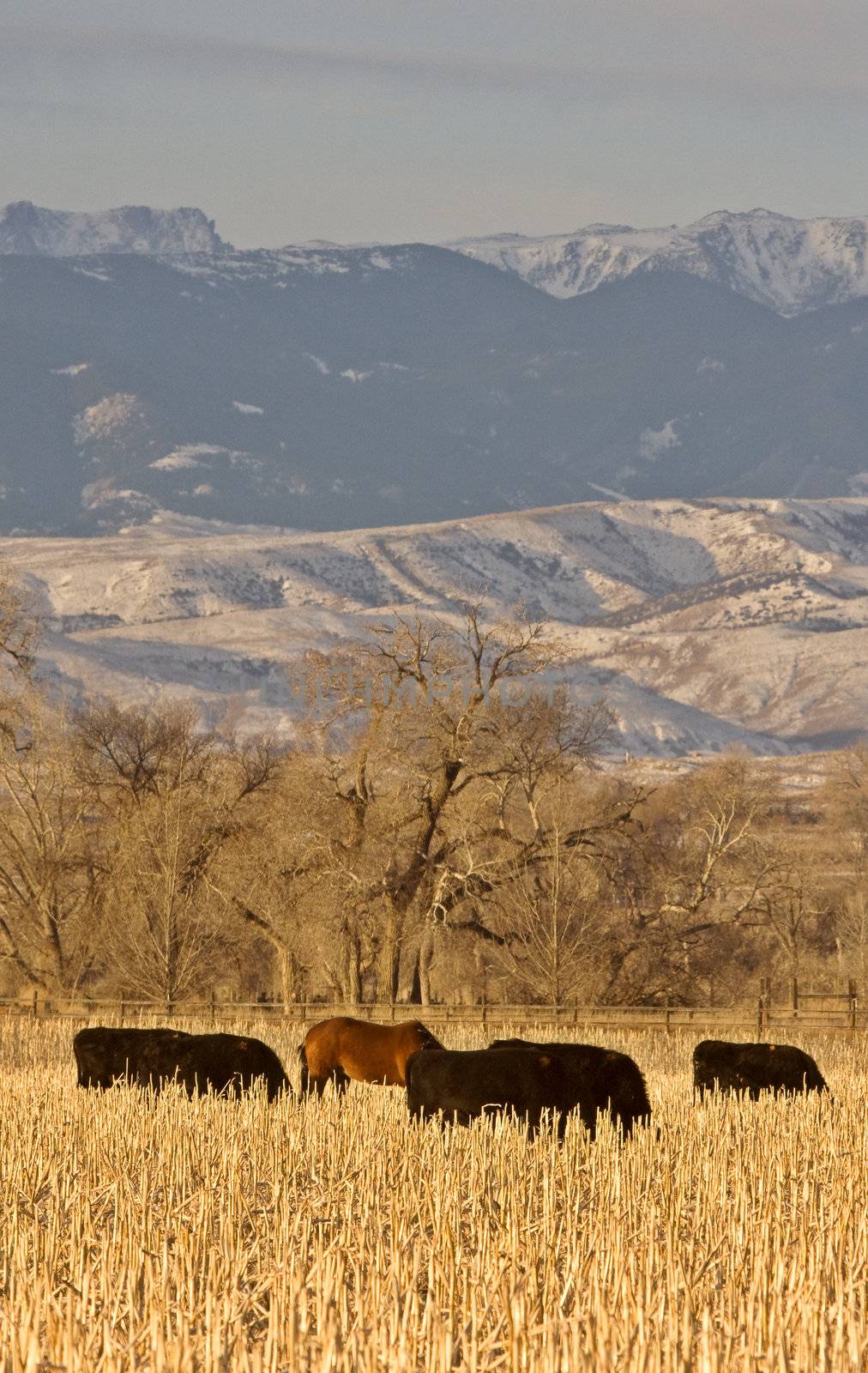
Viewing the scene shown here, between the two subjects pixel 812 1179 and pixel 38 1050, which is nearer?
pixel 812 1179

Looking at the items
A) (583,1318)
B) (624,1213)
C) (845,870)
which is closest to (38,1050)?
(624,1213)

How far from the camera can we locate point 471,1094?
1783cm

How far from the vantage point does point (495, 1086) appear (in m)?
17.8

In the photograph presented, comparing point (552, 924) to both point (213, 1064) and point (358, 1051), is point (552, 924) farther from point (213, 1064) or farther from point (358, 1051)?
point (213, 1064)

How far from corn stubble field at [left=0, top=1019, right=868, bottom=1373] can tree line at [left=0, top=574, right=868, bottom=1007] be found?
27.8 meters

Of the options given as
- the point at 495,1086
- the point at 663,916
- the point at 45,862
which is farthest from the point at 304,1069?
the point at 45,862

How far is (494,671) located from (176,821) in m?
8.84

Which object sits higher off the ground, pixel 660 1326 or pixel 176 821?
pixel 176 821

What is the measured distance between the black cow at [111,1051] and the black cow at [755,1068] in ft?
20.9

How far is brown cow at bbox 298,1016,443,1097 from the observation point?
22.1 metres

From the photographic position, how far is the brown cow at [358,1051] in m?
22.1

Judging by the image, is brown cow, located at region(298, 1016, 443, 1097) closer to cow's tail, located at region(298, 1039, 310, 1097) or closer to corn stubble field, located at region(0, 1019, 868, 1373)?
cow's tail, located at region(298, 1039, 310, 1097)

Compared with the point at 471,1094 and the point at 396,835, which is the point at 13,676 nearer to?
the point at 396,835

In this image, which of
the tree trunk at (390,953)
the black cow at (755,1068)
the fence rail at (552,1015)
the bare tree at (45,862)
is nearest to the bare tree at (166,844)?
the bare tree at (45,862)
